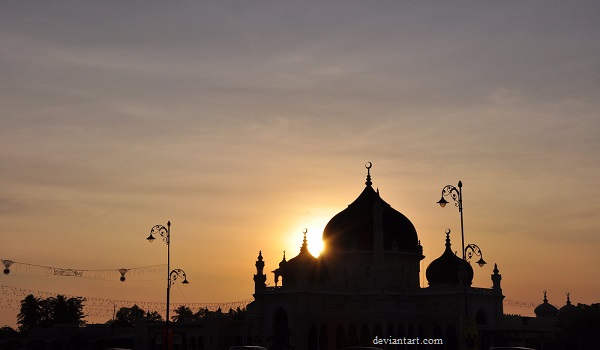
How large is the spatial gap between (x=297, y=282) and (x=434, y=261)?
1725 centimetres

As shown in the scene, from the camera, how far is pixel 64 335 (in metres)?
126

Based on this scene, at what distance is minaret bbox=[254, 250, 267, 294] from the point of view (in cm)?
10556

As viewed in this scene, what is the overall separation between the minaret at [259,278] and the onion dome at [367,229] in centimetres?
799

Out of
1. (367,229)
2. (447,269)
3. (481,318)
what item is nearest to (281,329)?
(367,229)

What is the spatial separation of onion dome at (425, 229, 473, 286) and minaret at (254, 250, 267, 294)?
19.0 metres

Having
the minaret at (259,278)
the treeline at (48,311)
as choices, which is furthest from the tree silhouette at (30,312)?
the minaret at (259,278)

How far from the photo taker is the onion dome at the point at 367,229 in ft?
352

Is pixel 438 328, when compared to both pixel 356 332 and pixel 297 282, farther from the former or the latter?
pixel 297 282

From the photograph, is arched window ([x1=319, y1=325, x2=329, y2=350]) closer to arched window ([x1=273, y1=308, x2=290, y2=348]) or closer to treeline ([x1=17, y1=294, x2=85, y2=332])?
arched window ([x1=273, y1=308, x2=290, y2=348])

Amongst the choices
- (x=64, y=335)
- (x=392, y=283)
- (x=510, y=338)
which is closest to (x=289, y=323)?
(x=392, y=283)

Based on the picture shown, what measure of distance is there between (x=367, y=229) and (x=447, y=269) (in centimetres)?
1012

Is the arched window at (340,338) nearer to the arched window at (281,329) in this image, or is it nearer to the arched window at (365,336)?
the arched window at (365,336)

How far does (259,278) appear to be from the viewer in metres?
107

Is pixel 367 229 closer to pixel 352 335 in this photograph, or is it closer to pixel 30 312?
pixel 352 335
